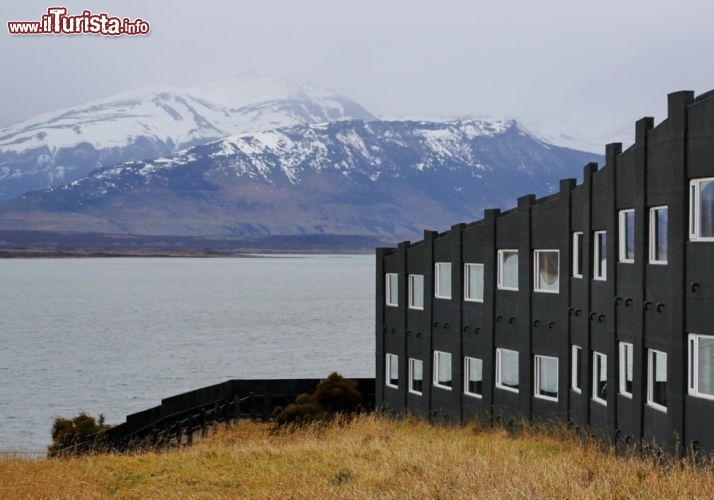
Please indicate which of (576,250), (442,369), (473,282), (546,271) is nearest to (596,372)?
(576,250)

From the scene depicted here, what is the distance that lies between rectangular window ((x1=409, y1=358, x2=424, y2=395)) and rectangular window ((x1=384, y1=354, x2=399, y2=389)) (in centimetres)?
132

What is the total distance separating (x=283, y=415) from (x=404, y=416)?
23.8ft

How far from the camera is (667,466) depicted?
81.9ft

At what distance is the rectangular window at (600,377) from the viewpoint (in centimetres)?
3272

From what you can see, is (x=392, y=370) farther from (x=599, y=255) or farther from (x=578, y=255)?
(x=599, y=255)

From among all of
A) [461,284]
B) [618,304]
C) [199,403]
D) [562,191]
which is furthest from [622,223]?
[199,403]

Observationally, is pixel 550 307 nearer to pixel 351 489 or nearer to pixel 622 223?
pixel 622 223

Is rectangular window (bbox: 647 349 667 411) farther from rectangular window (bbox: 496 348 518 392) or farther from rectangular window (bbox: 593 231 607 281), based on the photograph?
rectangular window (bbox: 496 348 518 392)

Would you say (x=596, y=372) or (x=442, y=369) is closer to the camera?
(x=596, y=372)

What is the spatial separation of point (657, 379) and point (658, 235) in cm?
359

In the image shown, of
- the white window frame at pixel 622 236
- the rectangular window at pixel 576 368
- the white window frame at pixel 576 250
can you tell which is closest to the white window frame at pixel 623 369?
the white window frame at pixel 622 236

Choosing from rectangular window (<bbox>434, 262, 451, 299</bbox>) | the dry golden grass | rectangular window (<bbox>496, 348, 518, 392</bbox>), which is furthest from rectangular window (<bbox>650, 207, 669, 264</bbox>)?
rectangular window (<bbox>434, 262, 451, 299</bbox>)

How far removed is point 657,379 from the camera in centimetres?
2808

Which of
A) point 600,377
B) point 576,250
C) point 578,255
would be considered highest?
point 576,250
